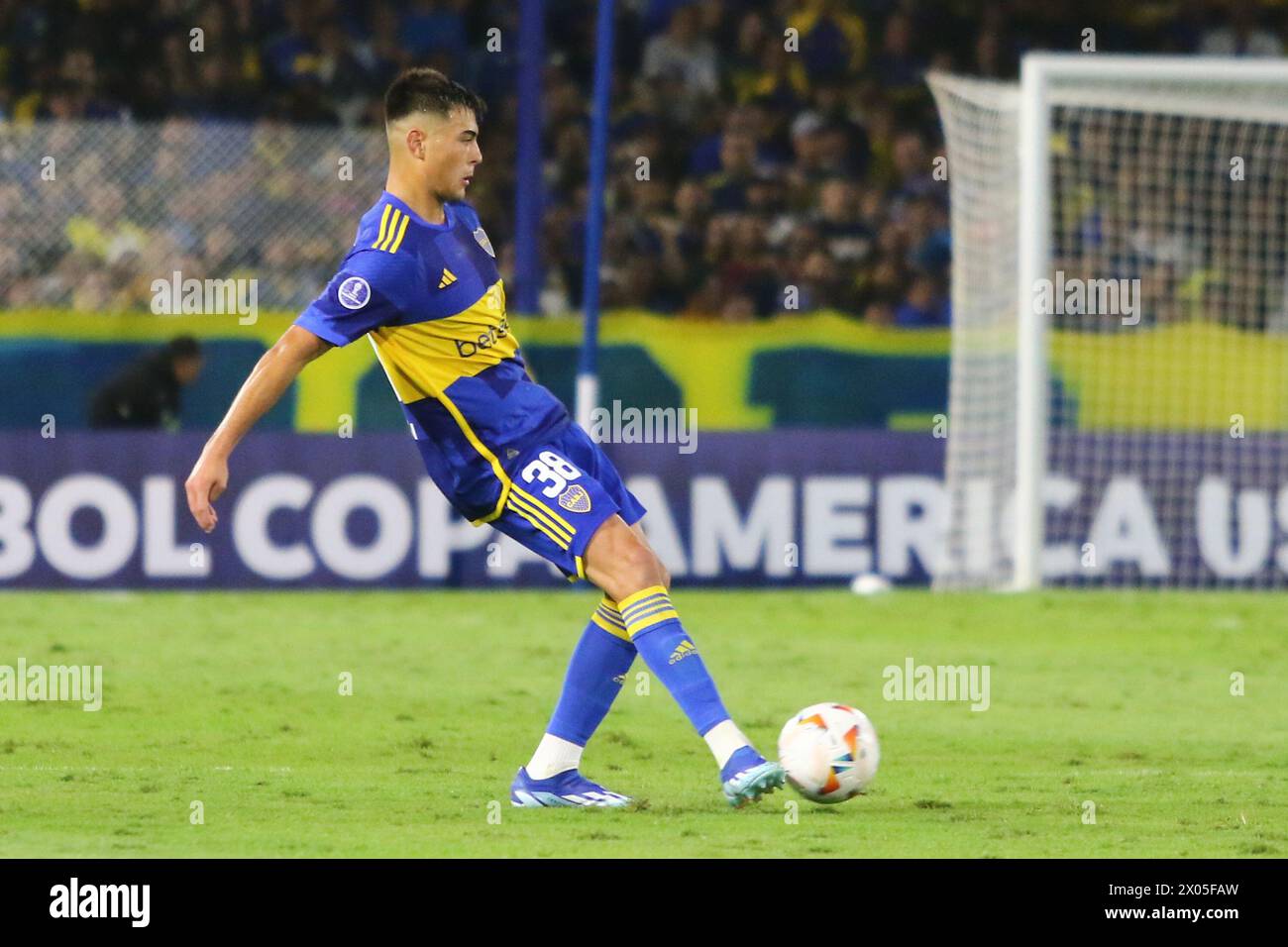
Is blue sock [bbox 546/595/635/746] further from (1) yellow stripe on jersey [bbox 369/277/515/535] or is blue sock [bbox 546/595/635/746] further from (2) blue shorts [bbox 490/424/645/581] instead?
(1) yellow stripe on jersey [bbox 369/277/515/535]

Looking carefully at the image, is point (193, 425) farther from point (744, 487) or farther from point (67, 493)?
point (744, 487)

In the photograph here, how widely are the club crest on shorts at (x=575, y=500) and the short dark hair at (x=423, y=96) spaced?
44.7 inches

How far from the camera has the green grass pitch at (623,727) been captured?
20.5 ft

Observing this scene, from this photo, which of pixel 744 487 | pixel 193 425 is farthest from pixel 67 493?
pixel 744 487

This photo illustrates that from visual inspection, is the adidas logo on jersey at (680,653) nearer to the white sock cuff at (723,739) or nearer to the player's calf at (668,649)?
the player's calf at (668,649)

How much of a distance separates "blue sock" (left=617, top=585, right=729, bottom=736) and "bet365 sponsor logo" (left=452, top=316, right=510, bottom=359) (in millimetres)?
846

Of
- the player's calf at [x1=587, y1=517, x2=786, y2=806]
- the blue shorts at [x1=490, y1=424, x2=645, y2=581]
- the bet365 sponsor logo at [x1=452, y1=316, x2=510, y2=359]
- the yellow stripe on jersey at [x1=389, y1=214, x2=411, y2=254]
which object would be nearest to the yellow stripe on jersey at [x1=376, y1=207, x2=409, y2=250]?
the yellow stripe on jersey at [x1=389, y1=214, x2=411, y2=254]

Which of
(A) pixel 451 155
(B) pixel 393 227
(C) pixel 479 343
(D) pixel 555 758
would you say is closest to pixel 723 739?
(D) pixel 555 758

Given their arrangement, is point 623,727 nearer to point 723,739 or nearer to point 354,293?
point 723,739

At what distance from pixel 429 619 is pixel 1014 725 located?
4473mm

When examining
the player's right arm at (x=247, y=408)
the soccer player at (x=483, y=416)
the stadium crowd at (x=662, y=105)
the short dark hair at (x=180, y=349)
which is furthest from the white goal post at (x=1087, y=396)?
the player's right arm at (x=247, y=408)

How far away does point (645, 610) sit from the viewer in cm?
650

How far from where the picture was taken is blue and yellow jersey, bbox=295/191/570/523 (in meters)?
6.46

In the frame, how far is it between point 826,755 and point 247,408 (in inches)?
74.8
